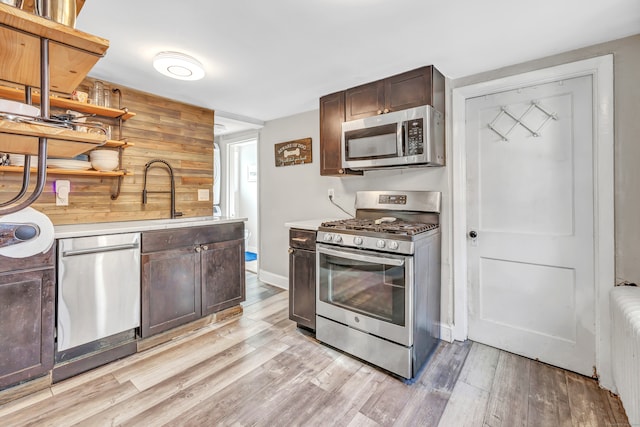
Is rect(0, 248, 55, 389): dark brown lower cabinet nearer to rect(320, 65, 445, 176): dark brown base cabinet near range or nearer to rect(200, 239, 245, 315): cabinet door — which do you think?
rect(200, 239, 245, 315): cabinet door

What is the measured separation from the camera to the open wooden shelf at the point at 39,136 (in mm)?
611

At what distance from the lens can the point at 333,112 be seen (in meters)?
2.83

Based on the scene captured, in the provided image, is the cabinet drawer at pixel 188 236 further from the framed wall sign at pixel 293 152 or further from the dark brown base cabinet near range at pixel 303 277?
the framed wall sign at pixel 293 152

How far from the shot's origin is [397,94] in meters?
2.40

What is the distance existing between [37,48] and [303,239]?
2.10 meters

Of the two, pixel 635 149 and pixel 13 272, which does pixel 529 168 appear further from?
pixel 13 272

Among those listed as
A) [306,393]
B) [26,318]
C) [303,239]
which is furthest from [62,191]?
[306,393]

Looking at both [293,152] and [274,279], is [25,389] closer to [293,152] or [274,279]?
[274,279]

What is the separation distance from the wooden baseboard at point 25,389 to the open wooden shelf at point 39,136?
1891 millimetres

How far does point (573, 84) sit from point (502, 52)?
20.5 inches


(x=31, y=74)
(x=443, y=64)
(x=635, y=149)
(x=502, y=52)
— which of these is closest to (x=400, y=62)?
(x=443, y=64)

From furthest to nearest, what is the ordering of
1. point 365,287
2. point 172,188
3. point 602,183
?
point 172,188
point 365,287
point 602,183

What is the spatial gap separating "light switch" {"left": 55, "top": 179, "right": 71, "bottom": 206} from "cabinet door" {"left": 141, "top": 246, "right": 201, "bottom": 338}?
35.8 inches

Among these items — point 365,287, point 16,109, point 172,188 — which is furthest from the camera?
point 172,188
